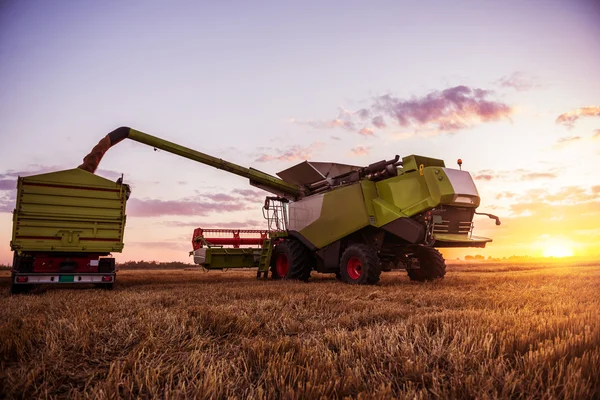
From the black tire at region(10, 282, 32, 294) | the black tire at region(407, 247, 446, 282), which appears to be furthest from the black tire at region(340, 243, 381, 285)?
the black tire at region(10, 282, 32, 294)

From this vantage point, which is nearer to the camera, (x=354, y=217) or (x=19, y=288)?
(x=19, y=288)

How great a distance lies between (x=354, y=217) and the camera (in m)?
9.56

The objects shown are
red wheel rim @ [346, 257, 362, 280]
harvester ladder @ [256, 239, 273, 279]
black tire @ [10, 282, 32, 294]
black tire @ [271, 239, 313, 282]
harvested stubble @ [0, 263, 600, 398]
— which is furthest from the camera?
harvester ladder @ [256, 239, 273, 279]

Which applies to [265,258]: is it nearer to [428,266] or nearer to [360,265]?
[360,265]

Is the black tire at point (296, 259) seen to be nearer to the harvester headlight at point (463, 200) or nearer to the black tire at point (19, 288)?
the harvester headlight at point (463, 200)

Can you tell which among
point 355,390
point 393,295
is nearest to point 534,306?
point 393,295

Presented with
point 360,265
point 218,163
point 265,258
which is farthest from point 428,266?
point 218,163

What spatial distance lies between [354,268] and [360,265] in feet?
0.68

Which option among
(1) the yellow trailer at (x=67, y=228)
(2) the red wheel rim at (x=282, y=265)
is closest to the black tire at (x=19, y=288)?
(1) the yellow trailer at (x=67, y=228)

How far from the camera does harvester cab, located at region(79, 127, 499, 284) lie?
8523 mm

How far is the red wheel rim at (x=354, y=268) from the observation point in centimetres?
938

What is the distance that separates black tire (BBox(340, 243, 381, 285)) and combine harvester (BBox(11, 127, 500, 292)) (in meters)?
0.02

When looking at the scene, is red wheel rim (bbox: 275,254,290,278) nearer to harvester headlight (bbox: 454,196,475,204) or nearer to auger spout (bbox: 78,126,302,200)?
auger spout (bbox: 78,126,302,200)

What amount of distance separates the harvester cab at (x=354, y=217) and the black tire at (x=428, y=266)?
0.07 ft
